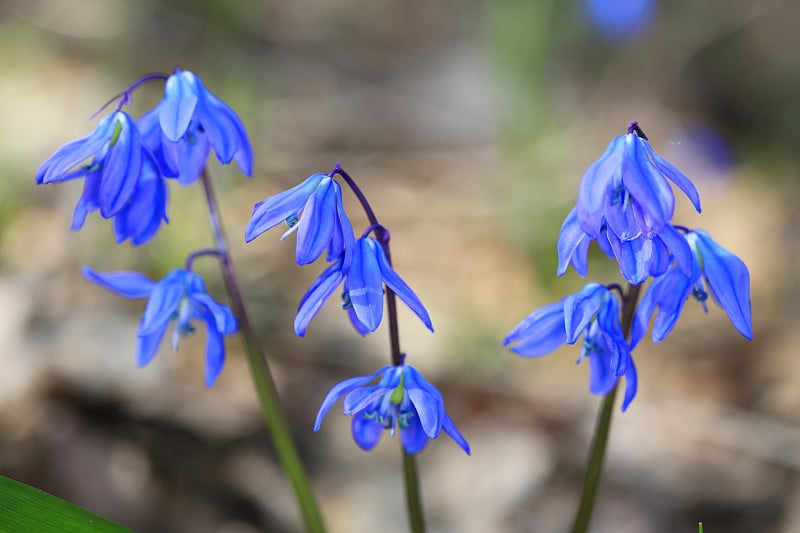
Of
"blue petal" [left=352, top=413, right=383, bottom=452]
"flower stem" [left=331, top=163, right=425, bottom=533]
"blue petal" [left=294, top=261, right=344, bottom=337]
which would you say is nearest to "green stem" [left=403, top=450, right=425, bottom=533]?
"flower stem" [left=331, top=163, right=425, bottom=533]

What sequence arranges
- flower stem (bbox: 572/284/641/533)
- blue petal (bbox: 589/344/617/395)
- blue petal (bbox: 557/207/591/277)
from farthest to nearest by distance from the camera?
blue petal (bbox: 589/344/617/395) < flower stem (bbox: 572/284/641/533) < blue petal (bbox: 557/207/591/277)

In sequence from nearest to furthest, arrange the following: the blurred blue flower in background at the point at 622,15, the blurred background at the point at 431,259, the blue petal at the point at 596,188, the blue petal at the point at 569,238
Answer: the blue petal at the point at 596,188, the blue petal at the point at 569,238, the blurred background at the point at 431,259, the blurred blue flower in background at the point at 622,15

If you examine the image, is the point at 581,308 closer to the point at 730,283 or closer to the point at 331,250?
the point at 730,283

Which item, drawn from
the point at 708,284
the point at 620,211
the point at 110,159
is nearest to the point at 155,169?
the point at 110,159

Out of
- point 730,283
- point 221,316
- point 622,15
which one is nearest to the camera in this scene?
point 730,283

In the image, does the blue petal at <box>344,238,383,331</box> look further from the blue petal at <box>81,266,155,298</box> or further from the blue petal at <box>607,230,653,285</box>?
the blue petal at <box>81,266,155,298</box>

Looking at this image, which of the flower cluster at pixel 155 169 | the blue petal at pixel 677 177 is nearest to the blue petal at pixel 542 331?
the blue petal at pixel 677 177

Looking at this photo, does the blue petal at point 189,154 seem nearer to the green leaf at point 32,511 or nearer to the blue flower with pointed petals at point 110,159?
the blue flower with pointed petals at point 110,159
